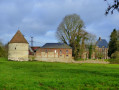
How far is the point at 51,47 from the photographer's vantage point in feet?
181

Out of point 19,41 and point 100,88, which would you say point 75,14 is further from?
point 100,88

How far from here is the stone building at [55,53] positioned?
5375cm

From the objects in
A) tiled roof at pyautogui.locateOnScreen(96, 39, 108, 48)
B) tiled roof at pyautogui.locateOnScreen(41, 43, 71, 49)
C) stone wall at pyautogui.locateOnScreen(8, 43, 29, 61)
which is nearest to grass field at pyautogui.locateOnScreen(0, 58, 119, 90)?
stone wall at pyautogui.locateOnScreen(8, 43, 29, 61)

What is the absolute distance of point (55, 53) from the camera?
179 ft

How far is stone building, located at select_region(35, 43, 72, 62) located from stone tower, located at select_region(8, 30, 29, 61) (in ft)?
16.5

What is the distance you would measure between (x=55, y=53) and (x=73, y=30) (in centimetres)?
928

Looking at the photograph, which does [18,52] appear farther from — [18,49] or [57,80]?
[57,80]

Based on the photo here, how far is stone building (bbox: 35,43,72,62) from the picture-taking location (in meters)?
53.8

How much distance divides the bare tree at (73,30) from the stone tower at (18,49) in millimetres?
11788

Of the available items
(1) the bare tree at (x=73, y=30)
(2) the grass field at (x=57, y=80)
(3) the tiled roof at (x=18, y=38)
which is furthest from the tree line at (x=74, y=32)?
(2) the grass field at (x=57, y=80)

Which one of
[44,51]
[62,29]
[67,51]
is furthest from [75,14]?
[44,51]

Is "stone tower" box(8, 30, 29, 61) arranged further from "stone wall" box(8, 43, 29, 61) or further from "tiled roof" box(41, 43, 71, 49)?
"tiled roof" box(41, 43, 71, 49)

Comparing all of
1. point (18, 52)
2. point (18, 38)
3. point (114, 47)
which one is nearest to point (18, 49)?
point (18, 52)

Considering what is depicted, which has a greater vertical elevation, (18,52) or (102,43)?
(102,43)
